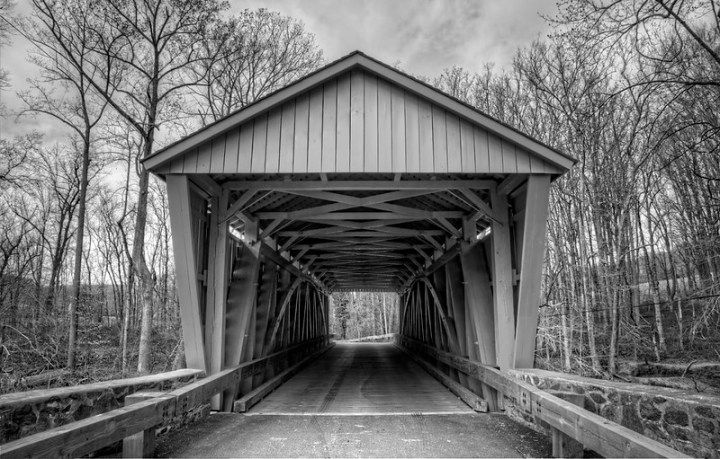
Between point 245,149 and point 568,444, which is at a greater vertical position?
point 245,149

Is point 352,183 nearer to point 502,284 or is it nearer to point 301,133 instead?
point 301,133

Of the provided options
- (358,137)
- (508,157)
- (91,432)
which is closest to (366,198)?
(358,137)

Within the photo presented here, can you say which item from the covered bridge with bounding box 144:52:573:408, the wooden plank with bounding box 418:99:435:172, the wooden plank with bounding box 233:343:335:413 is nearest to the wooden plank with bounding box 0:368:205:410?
the covered bridge with bounding box 144:52:573:408

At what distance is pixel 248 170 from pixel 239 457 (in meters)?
2.89

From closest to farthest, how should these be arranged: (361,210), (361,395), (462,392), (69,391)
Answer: (69,391), (462,392), (361,395), (361,210)

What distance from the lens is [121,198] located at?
19.8 m

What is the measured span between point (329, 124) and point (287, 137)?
501mm

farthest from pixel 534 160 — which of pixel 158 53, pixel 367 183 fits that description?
pixel 158 53

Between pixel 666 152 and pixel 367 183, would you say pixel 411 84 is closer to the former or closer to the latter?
pixel 367 183

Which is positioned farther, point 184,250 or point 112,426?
point 184,250

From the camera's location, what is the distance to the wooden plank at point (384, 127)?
5023 mm

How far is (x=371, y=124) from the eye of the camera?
5.16m

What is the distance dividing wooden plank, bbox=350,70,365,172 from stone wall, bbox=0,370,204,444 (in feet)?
9.86

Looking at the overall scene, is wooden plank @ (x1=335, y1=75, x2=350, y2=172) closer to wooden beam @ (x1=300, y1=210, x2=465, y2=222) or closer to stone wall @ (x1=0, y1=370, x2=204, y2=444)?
wooden beam @ (x1=300, y1=210, x2=465, y2=222)
